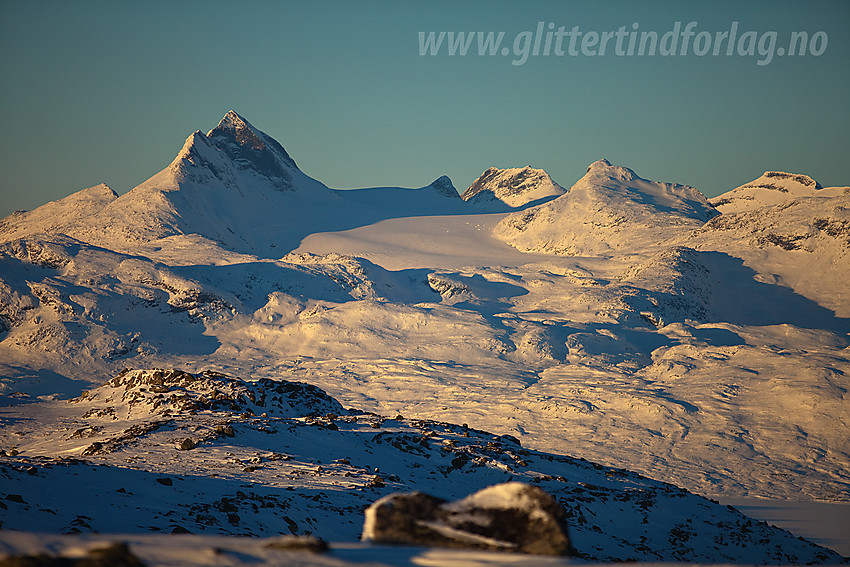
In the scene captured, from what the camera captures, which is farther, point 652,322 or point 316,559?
point 652,322

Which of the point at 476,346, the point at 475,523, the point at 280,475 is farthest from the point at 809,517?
the point at 476,346

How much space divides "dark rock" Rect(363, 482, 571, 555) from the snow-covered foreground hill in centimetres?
960

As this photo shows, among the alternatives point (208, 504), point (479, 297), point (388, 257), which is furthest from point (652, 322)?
point (208, 504)

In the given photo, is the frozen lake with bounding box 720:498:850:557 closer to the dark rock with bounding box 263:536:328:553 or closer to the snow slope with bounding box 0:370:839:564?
the snow slope with bounding box 0:370:839:564

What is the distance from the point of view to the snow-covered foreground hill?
119 feet

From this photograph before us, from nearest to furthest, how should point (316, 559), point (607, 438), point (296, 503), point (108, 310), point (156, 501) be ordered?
point (316, 559) → point (156, 501) → point (296, 503) → point (607, 438) → point (108, 310)

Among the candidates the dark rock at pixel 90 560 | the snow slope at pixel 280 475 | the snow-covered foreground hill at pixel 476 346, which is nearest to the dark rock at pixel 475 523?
the dark rock at pixel 90 560

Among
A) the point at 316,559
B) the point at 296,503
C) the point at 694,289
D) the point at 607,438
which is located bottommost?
the point at 607,438

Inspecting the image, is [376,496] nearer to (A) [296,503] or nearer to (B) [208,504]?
(A) [296,503]

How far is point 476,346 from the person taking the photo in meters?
118

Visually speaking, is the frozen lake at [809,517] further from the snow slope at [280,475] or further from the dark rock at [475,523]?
the dark rock at [475,523]

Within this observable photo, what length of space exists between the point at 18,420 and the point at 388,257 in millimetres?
148556

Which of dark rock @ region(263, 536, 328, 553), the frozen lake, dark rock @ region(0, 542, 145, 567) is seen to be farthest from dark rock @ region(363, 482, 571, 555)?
the frozen lake

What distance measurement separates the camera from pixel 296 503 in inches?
844
